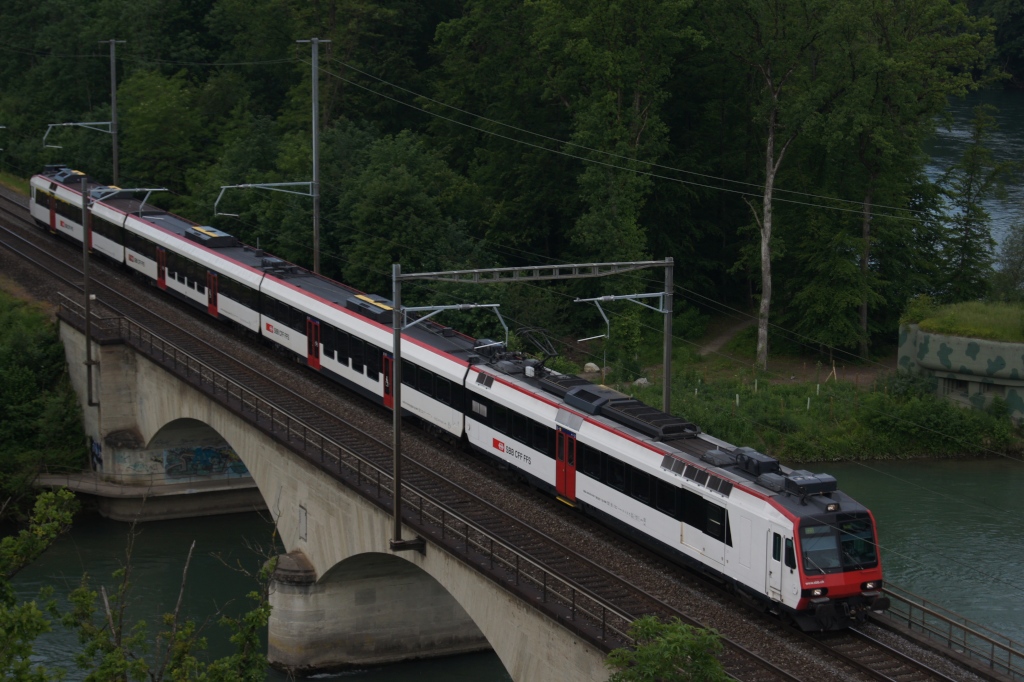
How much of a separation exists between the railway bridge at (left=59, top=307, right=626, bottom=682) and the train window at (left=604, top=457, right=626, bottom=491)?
292cm

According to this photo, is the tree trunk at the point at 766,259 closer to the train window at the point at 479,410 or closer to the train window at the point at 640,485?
the train window at the point at 479,410

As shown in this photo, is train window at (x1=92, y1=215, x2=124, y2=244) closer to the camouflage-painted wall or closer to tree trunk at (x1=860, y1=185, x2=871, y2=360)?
tree trunk at (x1=860, y1=185, x2=871, y2=360)

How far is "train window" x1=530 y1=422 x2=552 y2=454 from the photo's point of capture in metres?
32.9

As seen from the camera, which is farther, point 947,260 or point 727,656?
point 947,260

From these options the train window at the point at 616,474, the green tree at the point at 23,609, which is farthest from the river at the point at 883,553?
the green tree at the point at 23,609

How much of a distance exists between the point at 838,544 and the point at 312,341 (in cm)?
2320

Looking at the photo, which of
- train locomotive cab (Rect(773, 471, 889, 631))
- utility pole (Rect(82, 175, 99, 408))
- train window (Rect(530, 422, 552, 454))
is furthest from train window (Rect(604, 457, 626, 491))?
utility pole (Rect(82, 175, 99, 408))

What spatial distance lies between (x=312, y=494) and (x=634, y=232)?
27.4 meters

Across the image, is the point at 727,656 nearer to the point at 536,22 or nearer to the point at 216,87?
the point at 536,22

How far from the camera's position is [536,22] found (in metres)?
64.6

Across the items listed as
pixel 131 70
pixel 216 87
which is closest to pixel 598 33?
pixel 216 87

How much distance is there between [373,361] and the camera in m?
41.0

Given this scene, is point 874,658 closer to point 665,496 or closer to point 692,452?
point 665,496

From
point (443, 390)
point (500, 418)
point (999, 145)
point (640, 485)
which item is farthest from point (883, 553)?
point (999, 145)
